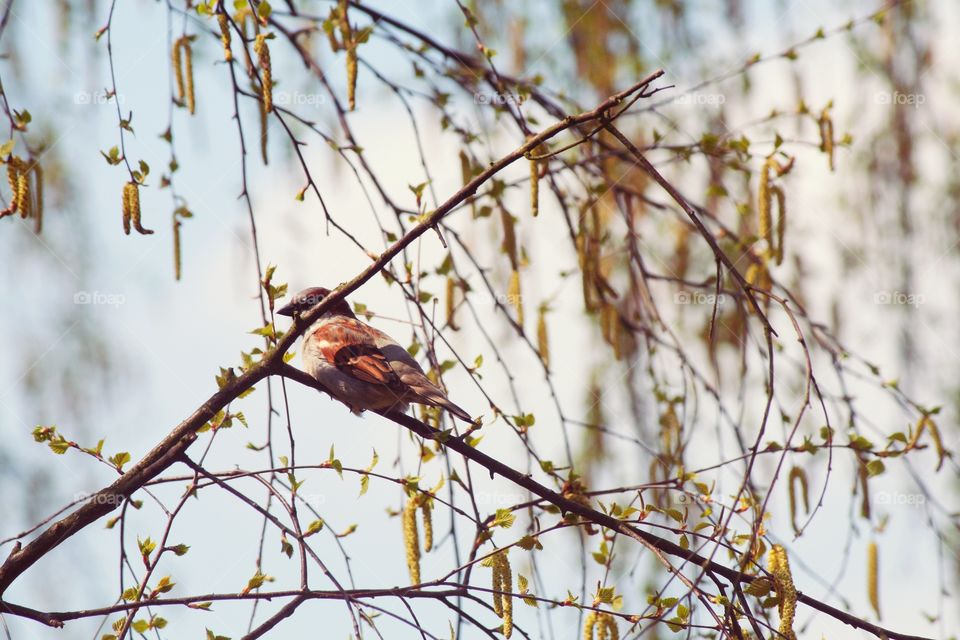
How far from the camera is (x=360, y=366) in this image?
4602 millimetres

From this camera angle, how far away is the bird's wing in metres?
4.49

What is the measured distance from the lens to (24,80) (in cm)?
563

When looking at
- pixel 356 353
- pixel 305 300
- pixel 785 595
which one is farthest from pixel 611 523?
pixel 305 300

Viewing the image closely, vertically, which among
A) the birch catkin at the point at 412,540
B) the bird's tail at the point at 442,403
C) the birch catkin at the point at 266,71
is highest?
the birch catkin at the point at 266,71

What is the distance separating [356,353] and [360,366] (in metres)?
0.12

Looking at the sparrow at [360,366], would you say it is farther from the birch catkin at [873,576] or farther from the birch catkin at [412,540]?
the birch catkin at [873,576]

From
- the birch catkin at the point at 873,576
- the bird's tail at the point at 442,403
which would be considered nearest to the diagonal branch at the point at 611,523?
the bird's tail at the point at 442,403

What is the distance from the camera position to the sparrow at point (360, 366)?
4227 mm

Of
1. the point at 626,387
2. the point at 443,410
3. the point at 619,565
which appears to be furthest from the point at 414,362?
the point at 619,565

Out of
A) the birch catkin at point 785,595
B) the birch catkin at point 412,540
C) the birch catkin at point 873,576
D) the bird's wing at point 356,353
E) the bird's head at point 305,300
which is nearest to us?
the birch catkin at point 785,595

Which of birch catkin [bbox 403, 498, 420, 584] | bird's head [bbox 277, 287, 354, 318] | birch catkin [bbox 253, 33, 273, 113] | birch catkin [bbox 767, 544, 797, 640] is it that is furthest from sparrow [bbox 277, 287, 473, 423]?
birch catkin [bbox 767, 544, 797, 640]

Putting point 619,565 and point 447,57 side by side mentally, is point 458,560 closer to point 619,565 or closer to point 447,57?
point 447,57

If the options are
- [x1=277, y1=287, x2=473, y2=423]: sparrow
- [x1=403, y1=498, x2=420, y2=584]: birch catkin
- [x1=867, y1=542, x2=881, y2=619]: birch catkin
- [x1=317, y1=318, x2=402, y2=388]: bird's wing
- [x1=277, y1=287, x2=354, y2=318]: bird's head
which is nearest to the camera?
[x1=403, y1=498, x2=420, y2=584]: birch catkin

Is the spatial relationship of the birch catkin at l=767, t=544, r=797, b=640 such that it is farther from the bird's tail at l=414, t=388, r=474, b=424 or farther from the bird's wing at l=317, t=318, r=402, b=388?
the bird's wing at l=317, t=318, r=402, b=388
